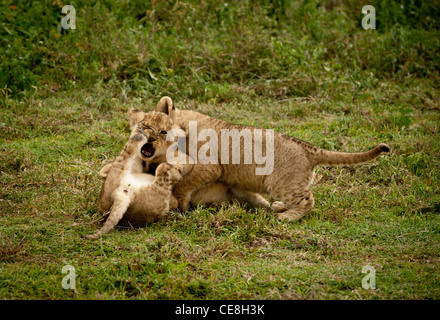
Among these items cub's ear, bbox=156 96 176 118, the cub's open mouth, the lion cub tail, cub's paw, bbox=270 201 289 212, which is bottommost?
cub's paw, bbox=270 201 289 212

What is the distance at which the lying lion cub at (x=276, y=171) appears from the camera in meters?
5.28

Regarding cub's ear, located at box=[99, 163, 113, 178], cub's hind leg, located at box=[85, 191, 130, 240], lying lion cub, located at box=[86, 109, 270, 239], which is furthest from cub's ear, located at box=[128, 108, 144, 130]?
cub's hind leg, located at box=[85, 191, 130, 240]

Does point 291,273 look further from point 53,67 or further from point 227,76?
point 53,67

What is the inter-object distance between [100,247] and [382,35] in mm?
7112

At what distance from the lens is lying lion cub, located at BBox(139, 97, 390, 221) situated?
5.28 metres

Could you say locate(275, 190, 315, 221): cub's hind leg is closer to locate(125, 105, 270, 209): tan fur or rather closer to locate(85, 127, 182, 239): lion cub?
locate(125, 105, 270, 209): tan fur

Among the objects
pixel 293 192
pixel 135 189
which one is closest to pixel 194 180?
pixel 135 189

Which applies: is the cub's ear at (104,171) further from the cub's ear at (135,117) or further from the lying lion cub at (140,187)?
the cub's ear at (135,117)

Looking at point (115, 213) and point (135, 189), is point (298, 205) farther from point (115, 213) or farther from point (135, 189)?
point (115, 213)

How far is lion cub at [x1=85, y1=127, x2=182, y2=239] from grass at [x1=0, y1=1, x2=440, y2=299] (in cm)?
12

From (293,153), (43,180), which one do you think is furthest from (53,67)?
(293,153)

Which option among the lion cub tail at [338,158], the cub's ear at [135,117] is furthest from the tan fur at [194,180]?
the lion cub tail at [338,158]

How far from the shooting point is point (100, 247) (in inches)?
176

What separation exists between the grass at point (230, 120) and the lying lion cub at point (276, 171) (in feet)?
0.86
